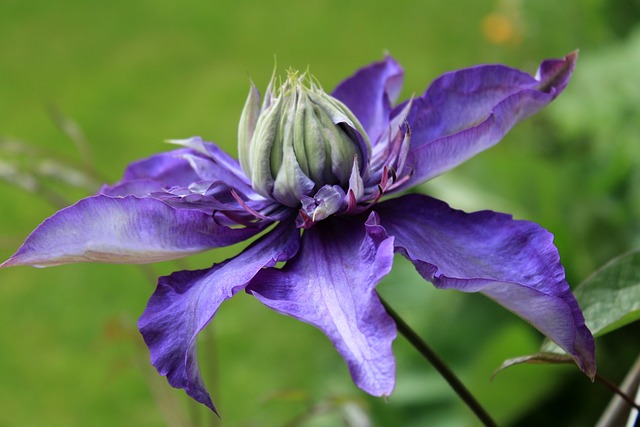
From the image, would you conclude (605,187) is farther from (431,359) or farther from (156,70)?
(156,70)

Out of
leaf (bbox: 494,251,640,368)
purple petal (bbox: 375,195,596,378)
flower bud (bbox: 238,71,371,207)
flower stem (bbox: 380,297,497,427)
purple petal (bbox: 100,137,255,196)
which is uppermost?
purple petal (bbox: 100,137,255,196)

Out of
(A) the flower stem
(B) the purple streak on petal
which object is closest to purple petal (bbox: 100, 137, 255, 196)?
(B) the purple streak on petal

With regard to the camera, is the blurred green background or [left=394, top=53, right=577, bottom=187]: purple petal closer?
[left=394, top=53, right=577, bottom=187]: purple petal

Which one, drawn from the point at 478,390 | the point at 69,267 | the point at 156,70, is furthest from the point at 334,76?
the point at 478,390

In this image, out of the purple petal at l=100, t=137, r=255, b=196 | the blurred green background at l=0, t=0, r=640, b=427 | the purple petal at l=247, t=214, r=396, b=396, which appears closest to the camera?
the purple petal at l=247, t=214, r=396, b=396

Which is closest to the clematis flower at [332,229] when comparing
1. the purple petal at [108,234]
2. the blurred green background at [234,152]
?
the purple petal at [108,234]

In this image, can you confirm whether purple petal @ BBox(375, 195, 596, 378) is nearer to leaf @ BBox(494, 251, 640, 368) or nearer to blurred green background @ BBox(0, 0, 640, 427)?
leaf @ BBox(494, 251, 640, 368)
